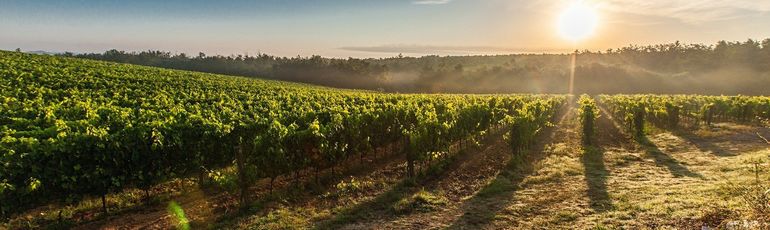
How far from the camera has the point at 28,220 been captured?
10625 millimetres

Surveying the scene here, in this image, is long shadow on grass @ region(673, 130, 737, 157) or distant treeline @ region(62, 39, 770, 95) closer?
long shadow on grass @ region(673, 130, 737, 157)

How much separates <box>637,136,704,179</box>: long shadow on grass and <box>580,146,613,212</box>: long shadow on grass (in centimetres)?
214

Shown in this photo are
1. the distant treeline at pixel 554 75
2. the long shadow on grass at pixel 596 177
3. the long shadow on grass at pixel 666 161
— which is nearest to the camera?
the long shadow on grass at pixel 596 177

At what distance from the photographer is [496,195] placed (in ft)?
44.9

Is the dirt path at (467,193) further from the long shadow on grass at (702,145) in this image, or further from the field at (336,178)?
the long shadow on grass at (702,145)

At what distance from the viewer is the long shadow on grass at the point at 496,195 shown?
11.2 meters

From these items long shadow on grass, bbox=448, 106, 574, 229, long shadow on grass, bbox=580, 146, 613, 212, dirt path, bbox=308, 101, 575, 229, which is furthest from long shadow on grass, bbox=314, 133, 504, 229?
long shadow on grass, bbox=580, 146, 613, 212

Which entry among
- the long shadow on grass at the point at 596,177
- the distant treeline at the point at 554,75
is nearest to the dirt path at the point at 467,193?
the long shadow on grass at the point at 596,177

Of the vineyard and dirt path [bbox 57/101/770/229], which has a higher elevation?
the vineyard

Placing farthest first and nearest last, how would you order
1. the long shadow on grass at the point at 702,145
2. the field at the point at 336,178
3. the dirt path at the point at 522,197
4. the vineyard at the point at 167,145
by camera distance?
the long shadow on grass at the point at 702,145 → the dirt path at the point at 522,197 → the field at the point at 336,178 → the vineyard at the point at 167,145

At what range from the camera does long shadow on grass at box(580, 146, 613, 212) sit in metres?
12.2

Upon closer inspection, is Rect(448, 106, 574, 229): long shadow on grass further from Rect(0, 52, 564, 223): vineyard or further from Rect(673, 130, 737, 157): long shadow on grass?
Rect(673, 130, 737, 157): long shadow on grass

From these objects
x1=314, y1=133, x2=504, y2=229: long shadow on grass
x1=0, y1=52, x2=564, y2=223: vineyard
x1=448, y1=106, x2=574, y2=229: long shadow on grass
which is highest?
x1=0, y1=52, x2=564, y2=223: vineyard

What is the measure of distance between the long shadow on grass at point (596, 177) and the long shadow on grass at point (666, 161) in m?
2.14
